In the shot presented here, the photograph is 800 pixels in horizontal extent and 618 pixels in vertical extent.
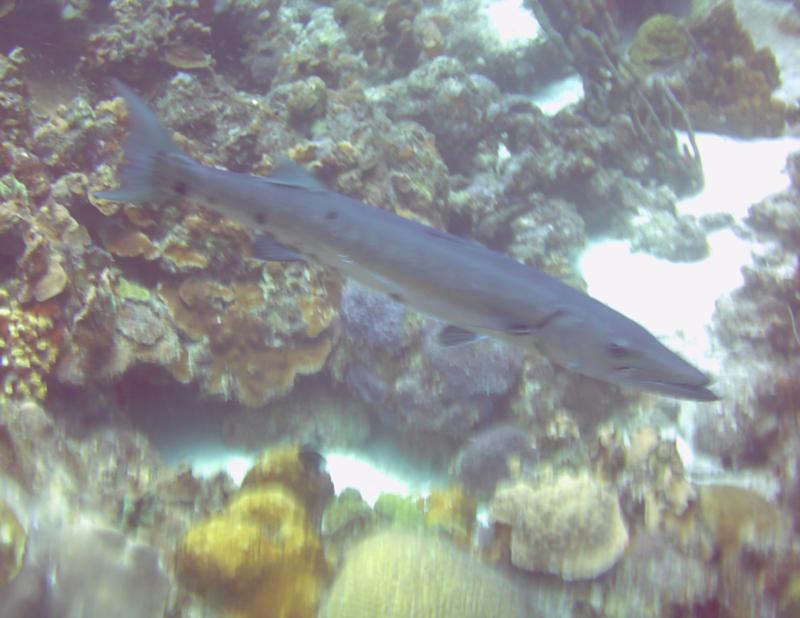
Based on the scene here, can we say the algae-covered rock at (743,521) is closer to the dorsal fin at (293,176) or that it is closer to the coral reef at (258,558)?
the coral reef at (258,558)

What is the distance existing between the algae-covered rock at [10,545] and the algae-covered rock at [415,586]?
1601mm

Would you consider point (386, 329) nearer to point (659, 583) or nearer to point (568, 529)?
point (568, 529)

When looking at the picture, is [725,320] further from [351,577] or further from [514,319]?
[351,577]

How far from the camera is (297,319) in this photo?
17.4 feet

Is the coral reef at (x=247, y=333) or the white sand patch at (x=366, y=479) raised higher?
the coral reef at (x=247, y=333)

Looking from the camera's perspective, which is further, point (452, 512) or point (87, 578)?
point (452, 512)

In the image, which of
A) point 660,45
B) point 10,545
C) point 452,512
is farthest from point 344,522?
point 660,45

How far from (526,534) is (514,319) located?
4.75 feet

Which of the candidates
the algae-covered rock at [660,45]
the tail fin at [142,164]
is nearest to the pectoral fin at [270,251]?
the tail fin at [142,164]

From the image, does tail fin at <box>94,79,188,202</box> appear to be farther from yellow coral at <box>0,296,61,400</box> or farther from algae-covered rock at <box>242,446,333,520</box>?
algae-covered rock at <box>242,446,333,520</box>

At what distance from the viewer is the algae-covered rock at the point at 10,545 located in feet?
8.78

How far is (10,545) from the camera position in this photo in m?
2.71

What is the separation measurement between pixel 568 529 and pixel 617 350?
1262 millimetres

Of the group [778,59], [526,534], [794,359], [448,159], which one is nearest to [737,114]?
[778,59]
